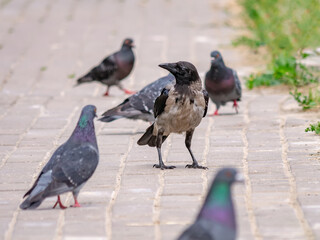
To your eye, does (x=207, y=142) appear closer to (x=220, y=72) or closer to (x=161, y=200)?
(x=220, y=72)

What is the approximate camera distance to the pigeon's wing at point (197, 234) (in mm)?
4418

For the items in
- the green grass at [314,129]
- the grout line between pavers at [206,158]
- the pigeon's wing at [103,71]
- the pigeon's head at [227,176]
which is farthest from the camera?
the pigeon's wing at [103,71]

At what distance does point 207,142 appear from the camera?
8969 millimetres

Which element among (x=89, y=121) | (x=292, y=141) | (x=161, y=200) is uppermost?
(x=89, y=121)

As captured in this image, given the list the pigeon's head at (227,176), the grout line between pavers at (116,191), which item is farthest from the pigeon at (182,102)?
the pigeon's head at (227,176)

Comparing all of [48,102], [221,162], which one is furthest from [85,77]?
[221,162]

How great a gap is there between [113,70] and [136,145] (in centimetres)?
335

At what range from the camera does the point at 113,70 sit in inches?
478

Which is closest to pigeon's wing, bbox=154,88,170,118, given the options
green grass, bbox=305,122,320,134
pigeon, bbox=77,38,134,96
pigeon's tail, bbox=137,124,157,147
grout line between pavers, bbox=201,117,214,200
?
pigeon's tail, bbox=137,124,157,147

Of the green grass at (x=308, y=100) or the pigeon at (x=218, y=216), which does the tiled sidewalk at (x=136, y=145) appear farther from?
the pigeon at (x=218, y=216)

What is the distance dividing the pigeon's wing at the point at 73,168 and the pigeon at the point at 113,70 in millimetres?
5765

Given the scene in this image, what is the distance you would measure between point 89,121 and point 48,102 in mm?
5049

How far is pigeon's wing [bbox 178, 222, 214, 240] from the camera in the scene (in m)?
4.42

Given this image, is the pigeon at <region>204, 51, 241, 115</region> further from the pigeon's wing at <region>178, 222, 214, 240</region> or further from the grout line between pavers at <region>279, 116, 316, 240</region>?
the pigeon's wing at <region>178, 222, 214, 240</region>
